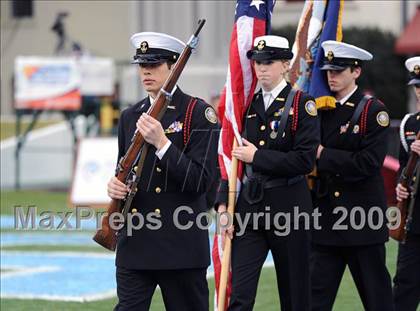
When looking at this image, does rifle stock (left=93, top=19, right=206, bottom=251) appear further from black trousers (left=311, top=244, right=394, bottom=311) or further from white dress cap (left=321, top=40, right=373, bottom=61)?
black trousers (left=311, top=244, right=394, bottom=311)

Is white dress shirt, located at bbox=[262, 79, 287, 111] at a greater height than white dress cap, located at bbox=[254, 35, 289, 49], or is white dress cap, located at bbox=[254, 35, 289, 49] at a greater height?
white dress cap, located at bbox=[254, 35, 289, 49]

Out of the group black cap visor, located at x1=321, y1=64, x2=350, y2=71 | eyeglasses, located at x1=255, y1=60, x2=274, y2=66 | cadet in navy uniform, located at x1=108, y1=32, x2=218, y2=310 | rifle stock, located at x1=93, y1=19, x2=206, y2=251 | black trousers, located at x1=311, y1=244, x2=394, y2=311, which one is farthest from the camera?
black cap visor, located at x1=321, y1=64, x2=350, y2=71

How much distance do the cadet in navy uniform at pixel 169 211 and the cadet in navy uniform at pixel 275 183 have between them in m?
0.59

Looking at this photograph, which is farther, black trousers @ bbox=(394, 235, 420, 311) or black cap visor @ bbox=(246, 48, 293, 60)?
black trousers @ bbox=(394, 235, 420, 311)

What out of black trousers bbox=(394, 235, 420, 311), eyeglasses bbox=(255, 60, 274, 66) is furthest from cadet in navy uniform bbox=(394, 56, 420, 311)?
eyeglasses bbox=(255, 60, 274, 66)

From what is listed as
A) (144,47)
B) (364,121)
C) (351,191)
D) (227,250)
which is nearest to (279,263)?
(227,250)

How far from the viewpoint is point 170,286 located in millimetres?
6219

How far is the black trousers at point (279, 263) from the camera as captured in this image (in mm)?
6797

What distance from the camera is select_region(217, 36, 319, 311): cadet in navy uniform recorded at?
6.80 metres

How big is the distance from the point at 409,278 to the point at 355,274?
590 mm

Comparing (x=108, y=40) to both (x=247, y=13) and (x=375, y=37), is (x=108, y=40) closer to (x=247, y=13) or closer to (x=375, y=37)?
(x=375, y=37)

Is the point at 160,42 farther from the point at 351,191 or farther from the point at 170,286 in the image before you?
the point at 351,191

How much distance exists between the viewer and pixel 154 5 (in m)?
26.1

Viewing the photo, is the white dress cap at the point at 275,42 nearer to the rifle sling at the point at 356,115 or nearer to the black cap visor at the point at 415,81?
the rifle sling at the point at 356,115
